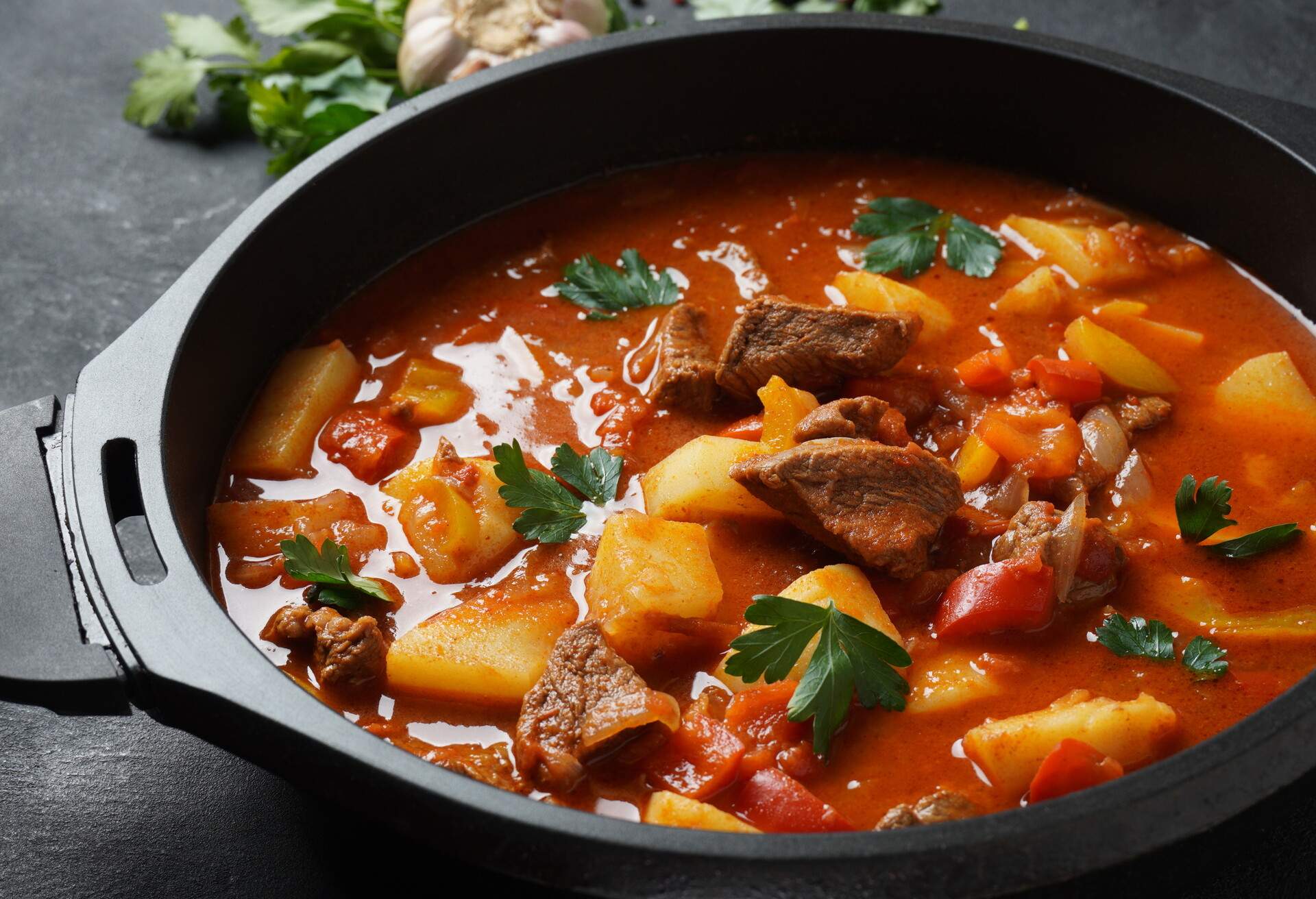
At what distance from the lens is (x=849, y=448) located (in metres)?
3.56

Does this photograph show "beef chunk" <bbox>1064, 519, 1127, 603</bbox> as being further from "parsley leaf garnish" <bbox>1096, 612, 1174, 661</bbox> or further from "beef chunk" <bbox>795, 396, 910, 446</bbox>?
"beef chunk" <bbox>795, 396, 910, 446</bbox>

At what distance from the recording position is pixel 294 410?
13.7 feet

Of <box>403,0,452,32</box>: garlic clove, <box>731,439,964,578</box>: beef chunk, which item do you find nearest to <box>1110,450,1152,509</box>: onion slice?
<box>731,439,964,578</box>: beef chunk

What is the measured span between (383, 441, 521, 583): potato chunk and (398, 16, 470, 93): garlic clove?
7.43 feet

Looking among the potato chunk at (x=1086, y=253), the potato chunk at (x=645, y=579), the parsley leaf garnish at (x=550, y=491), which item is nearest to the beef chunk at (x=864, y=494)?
the potato chunk at (x=645, y=579)

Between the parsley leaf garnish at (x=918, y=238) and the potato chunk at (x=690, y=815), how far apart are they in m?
2.29

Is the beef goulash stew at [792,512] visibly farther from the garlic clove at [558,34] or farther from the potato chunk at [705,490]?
the garlic clove at [558,34]

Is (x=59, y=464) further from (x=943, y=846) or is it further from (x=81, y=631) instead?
(x=943, y=846)

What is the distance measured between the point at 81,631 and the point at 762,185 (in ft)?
10.3

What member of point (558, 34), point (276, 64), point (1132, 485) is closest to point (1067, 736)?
point (1132, 485)

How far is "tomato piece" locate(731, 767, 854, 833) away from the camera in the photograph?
3.03m

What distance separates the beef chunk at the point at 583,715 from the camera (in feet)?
10.2

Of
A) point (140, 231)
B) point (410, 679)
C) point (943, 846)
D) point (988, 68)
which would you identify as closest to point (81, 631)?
point (410, 679)

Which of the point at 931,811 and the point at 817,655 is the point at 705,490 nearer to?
the point at 817,655
